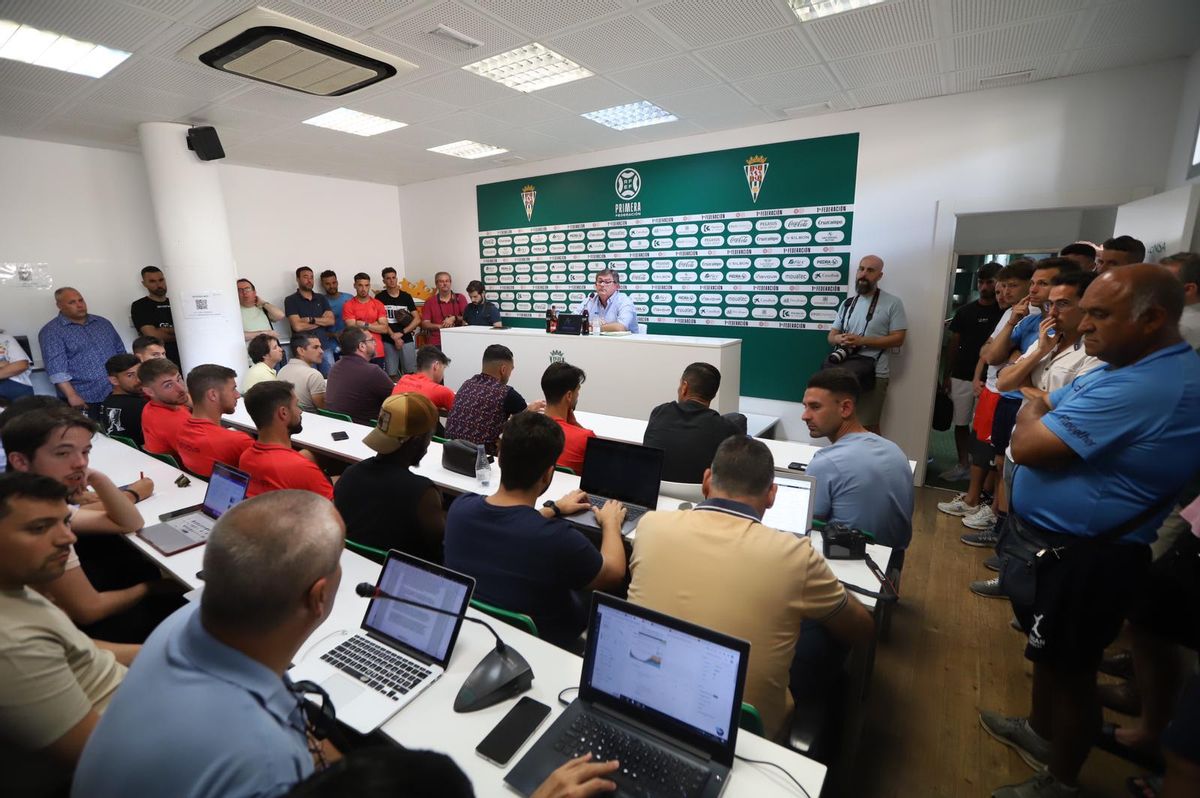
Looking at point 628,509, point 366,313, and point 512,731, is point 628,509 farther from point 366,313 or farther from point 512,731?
point 366,313

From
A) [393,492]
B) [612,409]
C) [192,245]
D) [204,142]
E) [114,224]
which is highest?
[204,142]

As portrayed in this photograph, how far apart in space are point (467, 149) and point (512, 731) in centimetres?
617

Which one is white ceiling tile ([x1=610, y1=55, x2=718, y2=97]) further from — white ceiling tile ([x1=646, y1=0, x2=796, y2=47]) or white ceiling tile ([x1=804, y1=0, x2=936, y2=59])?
white ceiling tile ([x1=804, y1=0, x2=936, y2=59])

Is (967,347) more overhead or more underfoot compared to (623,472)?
more overhead

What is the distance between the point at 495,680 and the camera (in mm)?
1277

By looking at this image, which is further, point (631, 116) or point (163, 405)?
point (631, 116)

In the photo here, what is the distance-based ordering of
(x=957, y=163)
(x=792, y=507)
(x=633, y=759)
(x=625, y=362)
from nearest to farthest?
(x=633, y=759)
(x=792, y=507)
(x=957, y=163)
(x=625, y=362)

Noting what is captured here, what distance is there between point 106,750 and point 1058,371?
3330 mm

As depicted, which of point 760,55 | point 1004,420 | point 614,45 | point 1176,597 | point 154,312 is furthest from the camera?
point 154,312

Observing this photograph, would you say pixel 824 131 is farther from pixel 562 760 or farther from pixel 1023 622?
pixel 562 760

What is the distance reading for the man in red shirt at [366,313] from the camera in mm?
6660

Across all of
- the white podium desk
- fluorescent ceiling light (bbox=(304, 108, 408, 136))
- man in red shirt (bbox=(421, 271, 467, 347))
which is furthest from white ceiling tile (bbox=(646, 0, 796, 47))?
man in red shirt (bbox=(421, 271, 467, 347))

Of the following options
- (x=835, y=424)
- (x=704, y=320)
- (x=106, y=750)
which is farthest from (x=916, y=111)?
(x=106, y=750)

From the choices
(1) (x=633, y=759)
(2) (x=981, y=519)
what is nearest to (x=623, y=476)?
(1) (x=633, y=759)
